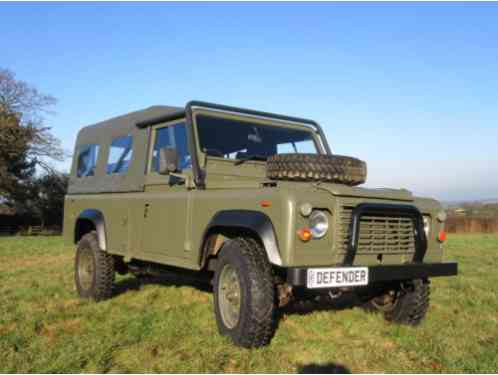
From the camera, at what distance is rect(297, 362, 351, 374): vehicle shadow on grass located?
138 inches

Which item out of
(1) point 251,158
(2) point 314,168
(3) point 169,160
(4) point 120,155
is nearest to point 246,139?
(1) point 251,158

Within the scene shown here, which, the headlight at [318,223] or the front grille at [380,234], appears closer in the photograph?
the headlight at [318,223]

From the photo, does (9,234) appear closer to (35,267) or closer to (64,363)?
(35,267)

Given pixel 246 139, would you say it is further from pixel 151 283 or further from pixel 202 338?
pixel 151 283

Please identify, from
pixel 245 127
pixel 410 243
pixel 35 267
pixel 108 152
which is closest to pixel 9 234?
pixel 35 267

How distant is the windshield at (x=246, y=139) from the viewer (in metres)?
4.97

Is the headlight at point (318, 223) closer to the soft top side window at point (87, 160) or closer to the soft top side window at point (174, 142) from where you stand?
the soft top side window at point (174, 142)

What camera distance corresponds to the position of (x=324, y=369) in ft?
11.7

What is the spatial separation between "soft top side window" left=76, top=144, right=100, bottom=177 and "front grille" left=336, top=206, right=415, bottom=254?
4116mm

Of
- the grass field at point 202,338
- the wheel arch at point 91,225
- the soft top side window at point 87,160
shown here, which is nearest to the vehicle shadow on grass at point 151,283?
the grass field at point 202,338

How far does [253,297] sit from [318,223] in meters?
0.74

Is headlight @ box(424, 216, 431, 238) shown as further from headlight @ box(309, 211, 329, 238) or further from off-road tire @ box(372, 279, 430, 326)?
headlight @ box(309, 211, 329, 238)

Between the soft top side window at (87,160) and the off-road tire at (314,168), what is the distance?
3328mm

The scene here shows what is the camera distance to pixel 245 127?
5379 mm
